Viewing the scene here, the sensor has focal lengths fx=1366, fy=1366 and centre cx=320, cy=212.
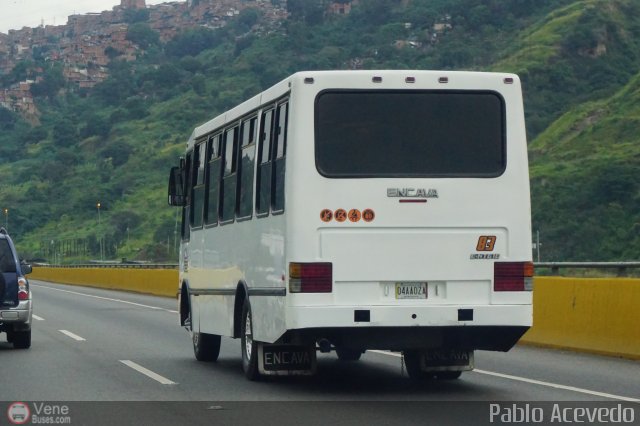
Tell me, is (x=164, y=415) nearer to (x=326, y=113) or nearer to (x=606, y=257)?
(x=326, y=113)

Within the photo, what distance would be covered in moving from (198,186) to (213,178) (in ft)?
3.28

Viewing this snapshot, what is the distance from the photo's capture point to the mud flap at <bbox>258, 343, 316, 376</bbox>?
13.3m

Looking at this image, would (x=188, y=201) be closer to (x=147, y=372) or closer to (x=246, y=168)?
(x=147, y=372)

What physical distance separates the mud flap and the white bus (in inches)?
15.3

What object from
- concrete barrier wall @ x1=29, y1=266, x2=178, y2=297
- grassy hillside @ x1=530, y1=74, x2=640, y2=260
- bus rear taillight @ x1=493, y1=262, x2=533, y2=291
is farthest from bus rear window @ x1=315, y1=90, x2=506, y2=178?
grassy hillside @ x1=530, y1=74, x2=640, y2=260

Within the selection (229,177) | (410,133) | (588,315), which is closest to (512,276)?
(410,133)

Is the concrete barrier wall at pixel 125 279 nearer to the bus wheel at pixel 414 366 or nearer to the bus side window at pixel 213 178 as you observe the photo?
the bus side window at pixel 213 178

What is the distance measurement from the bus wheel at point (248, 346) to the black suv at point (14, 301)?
567 cm

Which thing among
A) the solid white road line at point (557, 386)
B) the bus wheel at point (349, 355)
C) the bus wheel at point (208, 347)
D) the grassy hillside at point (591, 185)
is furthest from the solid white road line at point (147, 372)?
the grassy hillside at point (591, 185)

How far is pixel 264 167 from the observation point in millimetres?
13414

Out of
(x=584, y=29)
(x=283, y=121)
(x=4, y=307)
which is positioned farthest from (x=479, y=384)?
(x=584, y=29)

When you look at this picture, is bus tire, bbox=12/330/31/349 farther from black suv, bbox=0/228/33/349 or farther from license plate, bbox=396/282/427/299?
license plate, bbox=396/282/427/299

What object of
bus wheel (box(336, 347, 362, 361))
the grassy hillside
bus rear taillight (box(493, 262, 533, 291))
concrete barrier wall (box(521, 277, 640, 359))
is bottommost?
bus wheel (box(336, 347, 362, 361))

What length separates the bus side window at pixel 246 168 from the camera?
14.0 metres
